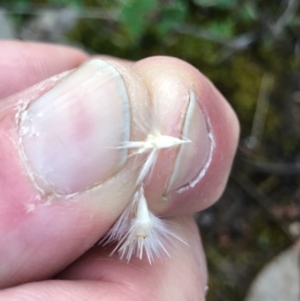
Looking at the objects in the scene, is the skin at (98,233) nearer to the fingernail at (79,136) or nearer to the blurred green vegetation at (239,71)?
the fingernail at (79,136)

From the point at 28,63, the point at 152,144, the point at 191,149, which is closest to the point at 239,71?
the point at 28,63

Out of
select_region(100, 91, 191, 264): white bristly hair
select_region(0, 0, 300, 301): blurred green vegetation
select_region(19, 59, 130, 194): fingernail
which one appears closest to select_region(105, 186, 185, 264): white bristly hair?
select_region(100, 91, 191, 264): white bristly hair

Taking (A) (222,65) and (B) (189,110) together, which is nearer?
(B) (189,110)

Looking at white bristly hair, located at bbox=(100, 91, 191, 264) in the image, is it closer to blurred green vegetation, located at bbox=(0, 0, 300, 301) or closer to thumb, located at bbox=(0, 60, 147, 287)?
thumb, located at bbox=(0, 60, 147, 287)

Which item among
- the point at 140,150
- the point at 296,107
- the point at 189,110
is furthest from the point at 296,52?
the point at 140,150

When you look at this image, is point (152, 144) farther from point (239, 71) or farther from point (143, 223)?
point (239, 71)

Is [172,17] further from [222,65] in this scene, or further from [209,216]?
[209,216]

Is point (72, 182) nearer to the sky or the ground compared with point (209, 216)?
nearer to the sky
